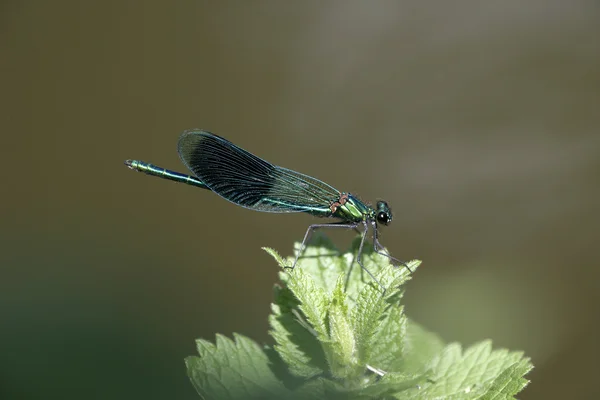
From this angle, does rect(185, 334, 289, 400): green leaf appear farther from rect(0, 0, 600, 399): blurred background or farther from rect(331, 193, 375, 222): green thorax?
rect(0, 0, 600, 399): blurred background

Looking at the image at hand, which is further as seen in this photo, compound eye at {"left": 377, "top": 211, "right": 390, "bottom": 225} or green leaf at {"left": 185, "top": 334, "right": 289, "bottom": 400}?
compound eye at {"left": 377, "top": 211, "right": 390, "bottom": 225}

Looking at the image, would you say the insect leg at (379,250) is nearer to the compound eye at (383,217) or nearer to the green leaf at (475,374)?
the compound eye at (383,217)

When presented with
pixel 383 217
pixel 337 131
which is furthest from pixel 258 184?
pixel 337 131

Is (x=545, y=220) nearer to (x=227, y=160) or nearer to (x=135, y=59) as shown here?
(x=227, y=160)

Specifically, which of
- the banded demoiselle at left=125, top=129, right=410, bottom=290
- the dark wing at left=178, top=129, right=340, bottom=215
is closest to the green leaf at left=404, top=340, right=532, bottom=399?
the banded demoiselle at left=125, top=129, right=410, bottom=290

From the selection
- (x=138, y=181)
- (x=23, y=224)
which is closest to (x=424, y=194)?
(x=138, y=181)
